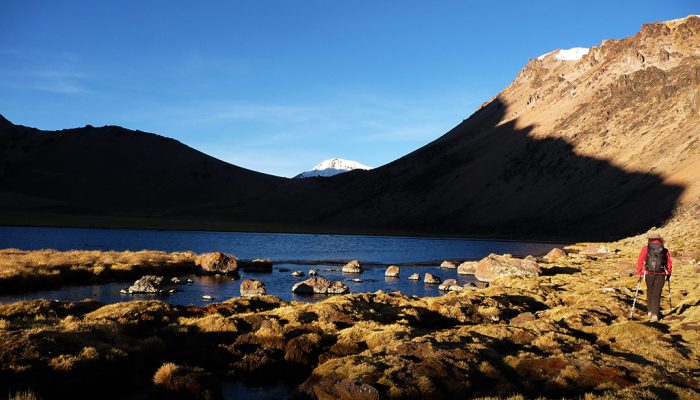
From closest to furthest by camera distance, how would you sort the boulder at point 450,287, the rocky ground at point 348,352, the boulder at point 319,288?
the rocky ground at point 348,352
the boulder at point 319,288
the boulder at point 450,287

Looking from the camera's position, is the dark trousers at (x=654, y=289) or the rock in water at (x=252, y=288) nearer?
the dark trousers at (x=654, y=289)

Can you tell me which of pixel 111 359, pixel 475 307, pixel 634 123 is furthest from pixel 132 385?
pixel 634 123

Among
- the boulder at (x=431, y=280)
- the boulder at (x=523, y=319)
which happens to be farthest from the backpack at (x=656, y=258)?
the boulder at (x=431, y=280)

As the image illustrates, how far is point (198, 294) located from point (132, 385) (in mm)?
26237

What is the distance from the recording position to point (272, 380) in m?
16.9

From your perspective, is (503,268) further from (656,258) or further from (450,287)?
(656,258)

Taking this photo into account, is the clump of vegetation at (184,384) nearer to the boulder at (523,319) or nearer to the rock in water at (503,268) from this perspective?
the boulder at (523,319)

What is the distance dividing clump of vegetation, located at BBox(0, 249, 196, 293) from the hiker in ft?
142

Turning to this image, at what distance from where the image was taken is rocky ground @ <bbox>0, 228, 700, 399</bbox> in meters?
14.3

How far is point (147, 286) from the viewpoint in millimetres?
41438

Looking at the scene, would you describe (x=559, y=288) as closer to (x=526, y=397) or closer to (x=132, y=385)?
(x=526, y=397)

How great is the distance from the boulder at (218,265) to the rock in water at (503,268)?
28.6 meters

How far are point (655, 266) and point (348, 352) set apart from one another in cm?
1457

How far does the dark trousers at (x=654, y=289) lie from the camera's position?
73.3ft
